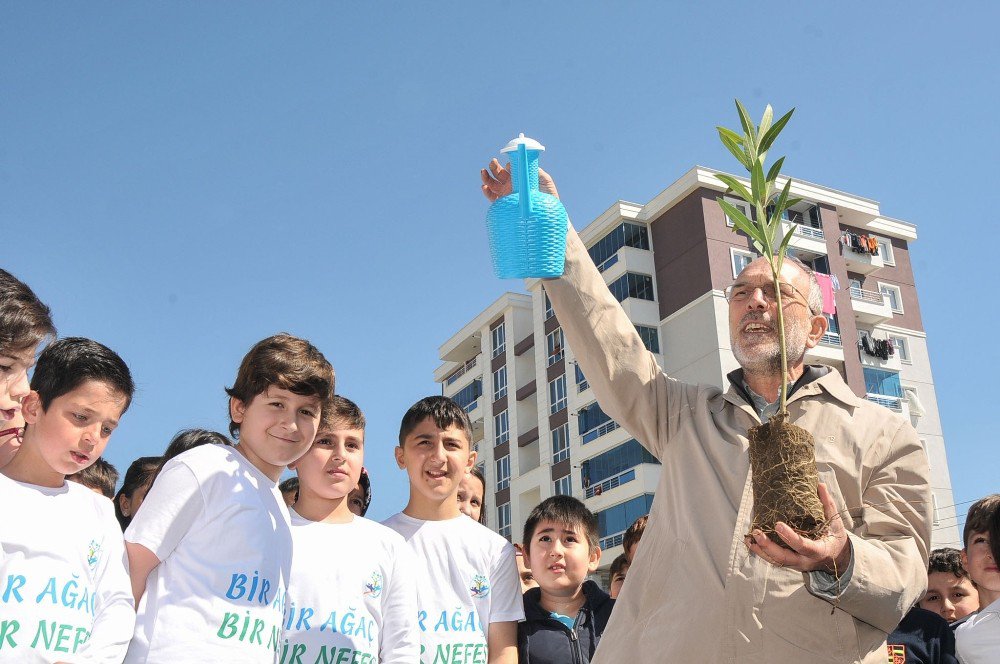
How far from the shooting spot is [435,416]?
164 inches

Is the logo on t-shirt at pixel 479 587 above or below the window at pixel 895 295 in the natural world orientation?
below

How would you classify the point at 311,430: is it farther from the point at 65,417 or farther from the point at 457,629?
the point at 457,629

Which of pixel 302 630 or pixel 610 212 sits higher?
pixel 610 212

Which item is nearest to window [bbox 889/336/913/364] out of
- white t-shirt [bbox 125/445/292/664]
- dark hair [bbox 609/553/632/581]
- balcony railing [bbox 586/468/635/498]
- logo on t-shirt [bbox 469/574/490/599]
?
balcony railing [bbox 586/468/635/498]

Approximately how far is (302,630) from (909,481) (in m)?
2.15

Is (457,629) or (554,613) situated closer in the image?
(457,629)

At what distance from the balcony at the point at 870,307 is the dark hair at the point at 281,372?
102ft

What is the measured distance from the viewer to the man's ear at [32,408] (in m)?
2.98

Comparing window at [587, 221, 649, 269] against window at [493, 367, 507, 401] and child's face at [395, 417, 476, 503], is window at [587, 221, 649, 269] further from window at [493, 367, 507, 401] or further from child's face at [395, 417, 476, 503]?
child's face at [395, 417, 476, 503]

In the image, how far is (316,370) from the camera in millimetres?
3266

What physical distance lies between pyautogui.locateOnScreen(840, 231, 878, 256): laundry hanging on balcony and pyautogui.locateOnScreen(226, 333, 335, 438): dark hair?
32.1 metres

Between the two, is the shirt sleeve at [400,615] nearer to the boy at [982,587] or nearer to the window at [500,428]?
the boy at [982,587]

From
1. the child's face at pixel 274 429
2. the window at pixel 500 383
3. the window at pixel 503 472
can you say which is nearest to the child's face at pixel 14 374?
the child's face at pixel 274 429

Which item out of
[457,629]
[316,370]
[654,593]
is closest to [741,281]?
[654,593]
